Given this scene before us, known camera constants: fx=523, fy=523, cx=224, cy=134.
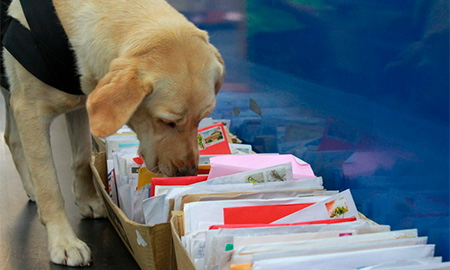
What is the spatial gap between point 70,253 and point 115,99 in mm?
713

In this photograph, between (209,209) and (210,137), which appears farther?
(210,137)

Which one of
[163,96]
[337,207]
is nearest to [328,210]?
[337,207]

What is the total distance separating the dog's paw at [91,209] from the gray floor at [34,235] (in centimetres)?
3

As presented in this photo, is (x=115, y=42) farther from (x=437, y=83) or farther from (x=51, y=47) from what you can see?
→ (x=437, y=83)

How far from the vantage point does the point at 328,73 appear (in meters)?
1.86

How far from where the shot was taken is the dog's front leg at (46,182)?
1.93 m

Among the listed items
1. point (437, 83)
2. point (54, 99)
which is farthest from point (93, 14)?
point (437, 83)

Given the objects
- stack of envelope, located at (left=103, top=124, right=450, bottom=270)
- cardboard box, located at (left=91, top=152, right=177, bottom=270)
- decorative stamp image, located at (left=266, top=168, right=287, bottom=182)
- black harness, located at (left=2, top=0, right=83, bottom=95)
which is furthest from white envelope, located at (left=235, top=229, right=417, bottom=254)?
black harness, located at (left=2, top=0, right=83, bottom=95)

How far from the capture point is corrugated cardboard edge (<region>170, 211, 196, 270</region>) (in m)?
1.25

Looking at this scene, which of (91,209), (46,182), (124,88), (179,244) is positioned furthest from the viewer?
(91,209)

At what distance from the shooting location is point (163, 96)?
166 cm

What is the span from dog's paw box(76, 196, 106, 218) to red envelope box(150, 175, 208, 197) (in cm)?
81

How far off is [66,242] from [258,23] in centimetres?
134

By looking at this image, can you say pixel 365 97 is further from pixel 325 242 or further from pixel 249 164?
pixel 325 242
